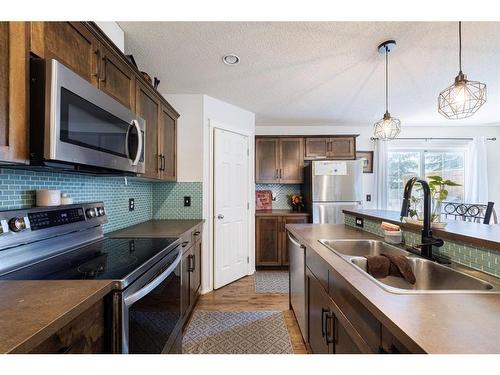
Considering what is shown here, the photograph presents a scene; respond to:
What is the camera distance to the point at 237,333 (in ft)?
6.48

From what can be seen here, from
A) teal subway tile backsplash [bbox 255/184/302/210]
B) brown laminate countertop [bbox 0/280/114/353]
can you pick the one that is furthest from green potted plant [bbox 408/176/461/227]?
teal subway tile backsplash [bbox 255/184/302/210]

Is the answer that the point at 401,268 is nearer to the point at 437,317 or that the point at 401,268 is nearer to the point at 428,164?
the point at 437,317

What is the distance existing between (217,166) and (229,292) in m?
1.50

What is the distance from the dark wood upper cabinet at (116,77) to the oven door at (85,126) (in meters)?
0.13

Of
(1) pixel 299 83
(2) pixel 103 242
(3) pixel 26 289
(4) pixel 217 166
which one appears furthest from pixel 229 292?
(1) pixel 299 83

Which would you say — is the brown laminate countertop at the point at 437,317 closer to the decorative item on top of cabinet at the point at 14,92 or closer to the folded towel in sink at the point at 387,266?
the folded towel in sink at the point at 387,266

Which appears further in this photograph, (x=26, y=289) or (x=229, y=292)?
(x=229, y=292)

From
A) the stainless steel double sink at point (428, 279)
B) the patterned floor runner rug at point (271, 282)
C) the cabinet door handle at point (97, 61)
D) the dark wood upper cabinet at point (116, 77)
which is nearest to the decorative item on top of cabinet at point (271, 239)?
the patterned floor runner rug at point (271, 282)

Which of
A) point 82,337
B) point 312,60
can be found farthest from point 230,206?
point 82,337

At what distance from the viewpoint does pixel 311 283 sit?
1.53 metres

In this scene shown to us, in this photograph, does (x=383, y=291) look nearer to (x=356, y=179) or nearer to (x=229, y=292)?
(x=229, y=292)

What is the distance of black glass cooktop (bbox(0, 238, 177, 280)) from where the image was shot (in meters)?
0.93

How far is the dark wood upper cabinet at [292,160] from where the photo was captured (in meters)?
3.95

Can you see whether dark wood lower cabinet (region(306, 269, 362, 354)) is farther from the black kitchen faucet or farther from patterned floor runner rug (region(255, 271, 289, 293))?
patterned floor runner rug (region(255, 271, 289, 293))
